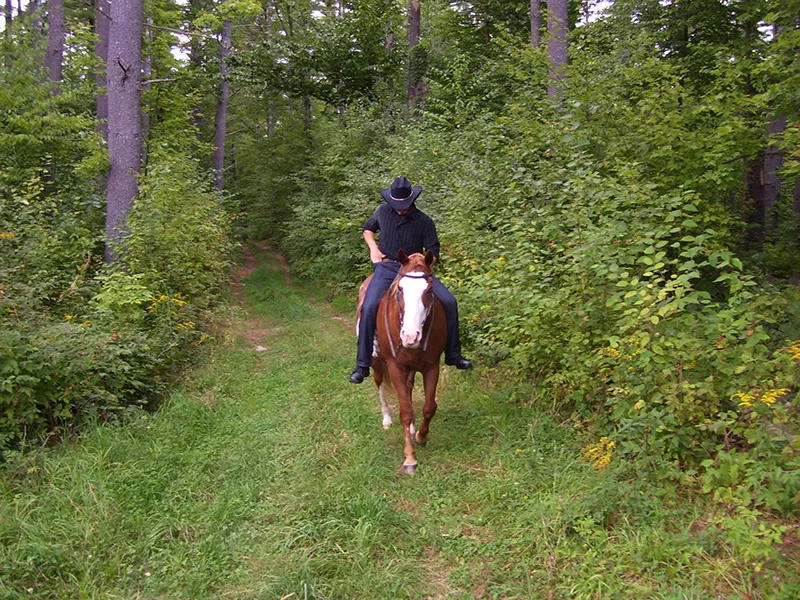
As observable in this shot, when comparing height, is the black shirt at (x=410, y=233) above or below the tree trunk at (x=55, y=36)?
below

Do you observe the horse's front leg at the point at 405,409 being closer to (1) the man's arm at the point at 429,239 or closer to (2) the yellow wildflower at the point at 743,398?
(1) the man's arm at the point at 429,239

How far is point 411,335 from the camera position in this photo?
189 inches

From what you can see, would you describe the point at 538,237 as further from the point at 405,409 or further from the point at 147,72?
the point at 147,72

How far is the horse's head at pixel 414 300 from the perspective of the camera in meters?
4.81

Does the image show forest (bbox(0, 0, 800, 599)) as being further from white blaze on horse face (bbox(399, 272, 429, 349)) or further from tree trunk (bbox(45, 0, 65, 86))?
white blaze on horse face (bbox(399, 272, 429, 349))

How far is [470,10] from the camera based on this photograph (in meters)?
19.2

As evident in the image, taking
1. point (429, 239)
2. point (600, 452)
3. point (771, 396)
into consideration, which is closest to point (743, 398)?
point (771, 396)

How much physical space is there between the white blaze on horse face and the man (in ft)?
2.67

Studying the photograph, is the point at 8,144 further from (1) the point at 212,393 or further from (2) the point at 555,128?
(2) the point at 555,128

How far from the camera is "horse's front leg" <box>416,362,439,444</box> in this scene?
216 inches

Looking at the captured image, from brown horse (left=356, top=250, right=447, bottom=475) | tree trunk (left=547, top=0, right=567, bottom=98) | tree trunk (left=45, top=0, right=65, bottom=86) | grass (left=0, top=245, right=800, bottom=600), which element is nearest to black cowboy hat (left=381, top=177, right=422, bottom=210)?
brown horse (left=356, top=250, right=447, bottom=475)

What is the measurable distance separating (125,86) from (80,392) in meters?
6.32

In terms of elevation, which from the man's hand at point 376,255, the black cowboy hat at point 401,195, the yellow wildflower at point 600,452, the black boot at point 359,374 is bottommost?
the yellow wildflower at point 600,452

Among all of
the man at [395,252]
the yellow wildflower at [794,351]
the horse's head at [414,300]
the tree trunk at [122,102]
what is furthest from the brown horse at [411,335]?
the tree trunk at [122,102]
